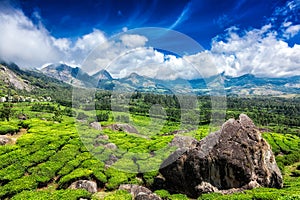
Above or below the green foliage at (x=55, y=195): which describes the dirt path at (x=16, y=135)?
above

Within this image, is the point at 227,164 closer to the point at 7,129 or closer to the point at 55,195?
the point at 55,195

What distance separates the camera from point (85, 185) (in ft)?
80.0

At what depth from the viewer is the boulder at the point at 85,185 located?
24188mm

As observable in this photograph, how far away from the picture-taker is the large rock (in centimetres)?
2316

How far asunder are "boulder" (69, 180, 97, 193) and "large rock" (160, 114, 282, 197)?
8.81m

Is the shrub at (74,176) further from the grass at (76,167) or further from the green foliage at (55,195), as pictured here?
the green foliage at (55,195)

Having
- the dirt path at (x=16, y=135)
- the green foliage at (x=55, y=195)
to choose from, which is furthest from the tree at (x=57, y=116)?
the green foliage at (x=55, y=195)

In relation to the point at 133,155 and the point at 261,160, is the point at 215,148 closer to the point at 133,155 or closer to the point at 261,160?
the point at 261,160

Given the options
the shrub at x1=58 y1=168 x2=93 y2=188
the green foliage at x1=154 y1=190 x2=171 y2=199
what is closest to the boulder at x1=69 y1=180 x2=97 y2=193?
the shrub at x1=58 y1=168 x2=93 y2=188

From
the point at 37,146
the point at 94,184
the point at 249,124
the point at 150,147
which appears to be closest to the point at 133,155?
the point at 150,147

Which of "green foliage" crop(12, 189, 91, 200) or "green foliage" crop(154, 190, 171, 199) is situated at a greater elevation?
"green foliage" crop(12, 189, 91, 200)

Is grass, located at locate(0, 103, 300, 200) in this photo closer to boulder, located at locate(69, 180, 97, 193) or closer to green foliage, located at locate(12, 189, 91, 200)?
green foliage, located at locate(12, 189, 91, 200)

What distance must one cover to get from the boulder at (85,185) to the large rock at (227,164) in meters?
8.81

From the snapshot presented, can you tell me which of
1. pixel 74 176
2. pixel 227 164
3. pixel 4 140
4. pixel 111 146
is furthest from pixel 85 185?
pixel 4 140
